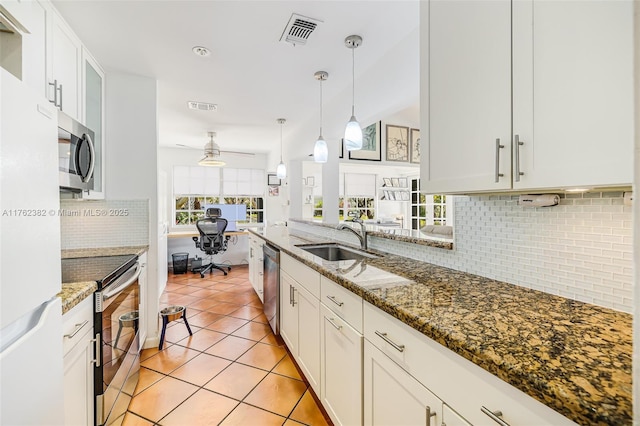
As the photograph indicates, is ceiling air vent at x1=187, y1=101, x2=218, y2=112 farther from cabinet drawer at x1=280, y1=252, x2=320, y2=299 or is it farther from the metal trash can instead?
the metal trash can

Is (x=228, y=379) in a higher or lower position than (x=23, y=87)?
lower

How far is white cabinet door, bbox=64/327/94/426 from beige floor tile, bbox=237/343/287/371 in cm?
111

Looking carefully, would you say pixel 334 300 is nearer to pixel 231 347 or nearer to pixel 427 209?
pixel 231 347

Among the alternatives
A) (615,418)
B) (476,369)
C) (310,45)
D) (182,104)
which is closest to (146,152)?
(182,104)

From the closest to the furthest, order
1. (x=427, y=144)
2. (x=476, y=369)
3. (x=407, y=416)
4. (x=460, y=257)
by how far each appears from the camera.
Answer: (x=476, y=369)
(x=407, y=416)
(x=427, y=144)
(x=460, y=257)

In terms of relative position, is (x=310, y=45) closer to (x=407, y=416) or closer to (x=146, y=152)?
(x=146, y=152)

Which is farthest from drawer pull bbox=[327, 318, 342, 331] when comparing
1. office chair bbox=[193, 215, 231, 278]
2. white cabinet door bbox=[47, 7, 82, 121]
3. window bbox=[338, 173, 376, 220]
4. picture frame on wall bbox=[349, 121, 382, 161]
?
window bbox=[338, 173, 376, 220]

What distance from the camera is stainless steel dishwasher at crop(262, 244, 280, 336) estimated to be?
2.46m

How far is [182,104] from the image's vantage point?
3342 mm

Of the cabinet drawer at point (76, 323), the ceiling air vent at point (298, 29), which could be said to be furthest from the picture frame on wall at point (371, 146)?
the cabinet drawer at point (76, 323)

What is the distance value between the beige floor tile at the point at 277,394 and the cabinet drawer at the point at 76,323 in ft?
3.48

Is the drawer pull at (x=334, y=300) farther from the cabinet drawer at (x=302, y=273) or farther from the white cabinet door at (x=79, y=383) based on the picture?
the white cabinet door at (x=79, y=383)

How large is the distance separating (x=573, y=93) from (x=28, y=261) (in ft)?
4.98

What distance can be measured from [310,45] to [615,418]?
92.0 inches
